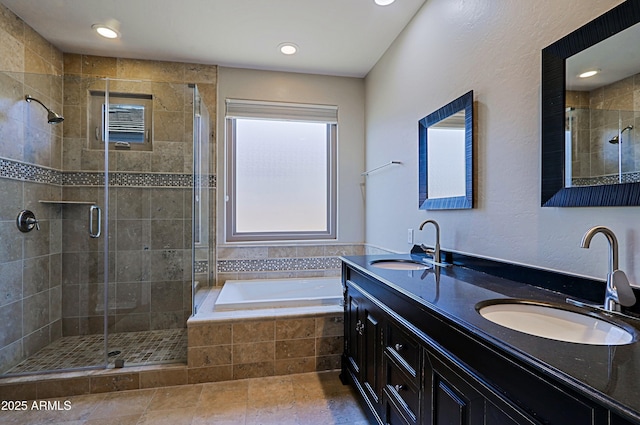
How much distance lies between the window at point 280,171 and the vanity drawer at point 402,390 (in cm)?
194

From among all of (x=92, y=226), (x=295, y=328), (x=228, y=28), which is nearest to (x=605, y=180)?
(x=295, y=328)

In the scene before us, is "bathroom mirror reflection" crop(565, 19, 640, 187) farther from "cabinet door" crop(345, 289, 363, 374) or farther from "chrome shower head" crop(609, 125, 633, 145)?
"cabinet door" crop(345, 289, 363, 374)

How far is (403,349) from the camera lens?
128 cm

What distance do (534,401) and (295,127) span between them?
2950mm

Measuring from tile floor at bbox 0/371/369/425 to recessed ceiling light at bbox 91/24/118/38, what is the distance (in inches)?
103

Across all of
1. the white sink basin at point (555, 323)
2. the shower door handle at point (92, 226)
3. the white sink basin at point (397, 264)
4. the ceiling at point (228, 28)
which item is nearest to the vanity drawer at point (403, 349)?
the white sink basin at point (555, 323)

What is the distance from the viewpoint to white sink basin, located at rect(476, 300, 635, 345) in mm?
830

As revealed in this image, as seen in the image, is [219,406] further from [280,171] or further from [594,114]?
[594,114]

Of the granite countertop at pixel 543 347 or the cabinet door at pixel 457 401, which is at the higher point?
the granite countertop at pixel 543 347

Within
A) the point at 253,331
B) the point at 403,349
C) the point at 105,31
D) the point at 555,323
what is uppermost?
the point at 105,31

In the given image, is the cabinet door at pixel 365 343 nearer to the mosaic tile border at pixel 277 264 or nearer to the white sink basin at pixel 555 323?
the white sink basin at pixel 555 323

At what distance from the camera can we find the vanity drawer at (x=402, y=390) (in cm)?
118

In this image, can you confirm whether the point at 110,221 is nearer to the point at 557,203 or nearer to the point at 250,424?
the point at 250,424

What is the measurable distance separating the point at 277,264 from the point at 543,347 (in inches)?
102
